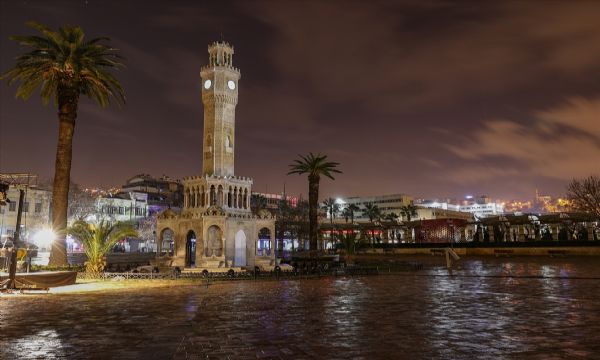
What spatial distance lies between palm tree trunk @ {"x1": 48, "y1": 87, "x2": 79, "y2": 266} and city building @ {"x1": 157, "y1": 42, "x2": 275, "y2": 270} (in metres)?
12.3

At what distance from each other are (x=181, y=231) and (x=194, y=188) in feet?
13.7

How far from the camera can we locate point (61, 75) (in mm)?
29531

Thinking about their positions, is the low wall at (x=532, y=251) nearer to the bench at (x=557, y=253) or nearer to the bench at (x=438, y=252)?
the bench at (x=557, y=253)

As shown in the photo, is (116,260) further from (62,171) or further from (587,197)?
(587,197)

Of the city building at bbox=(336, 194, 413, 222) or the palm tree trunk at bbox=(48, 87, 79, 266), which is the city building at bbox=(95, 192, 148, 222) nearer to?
the palm tree trunk at bbox=(48, 87, 79, 266)

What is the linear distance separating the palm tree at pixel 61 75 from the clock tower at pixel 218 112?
42.3ft

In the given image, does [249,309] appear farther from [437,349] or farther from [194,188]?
[194,188]

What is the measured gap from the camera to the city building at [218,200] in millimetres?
39719

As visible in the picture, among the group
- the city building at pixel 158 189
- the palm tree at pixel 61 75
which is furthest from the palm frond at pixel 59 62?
the city building at pixel 158 189

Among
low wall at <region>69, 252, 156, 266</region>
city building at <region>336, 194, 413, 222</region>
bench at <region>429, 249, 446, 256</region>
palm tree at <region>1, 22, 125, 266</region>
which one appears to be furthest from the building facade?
palm tree at <region>1, 22, 125, 266</region>

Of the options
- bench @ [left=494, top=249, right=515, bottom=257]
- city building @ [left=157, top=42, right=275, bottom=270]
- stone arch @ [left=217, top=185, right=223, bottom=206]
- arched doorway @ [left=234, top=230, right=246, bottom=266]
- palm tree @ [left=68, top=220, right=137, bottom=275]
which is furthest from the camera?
bench @ [left=494, top=249, right=515, bottom=257]

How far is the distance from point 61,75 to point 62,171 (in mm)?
6437

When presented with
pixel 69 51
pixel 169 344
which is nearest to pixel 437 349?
pixel 169 344

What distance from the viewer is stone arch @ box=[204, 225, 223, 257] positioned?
130 ft
